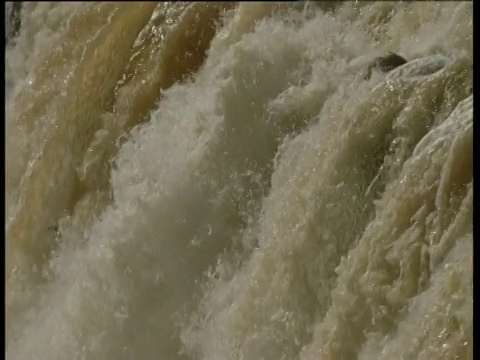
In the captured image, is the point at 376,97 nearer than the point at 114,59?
Yes

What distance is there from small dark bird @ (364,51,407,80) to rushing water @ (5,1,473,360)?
0.08 feet

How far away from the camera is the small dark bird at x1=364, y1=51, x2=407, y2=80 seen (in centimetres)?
169

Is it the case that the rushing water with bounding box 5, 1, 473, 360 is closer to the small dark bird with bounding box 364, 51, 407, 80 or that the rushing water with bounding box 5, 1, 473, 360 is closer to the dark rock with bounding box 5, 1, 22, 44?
the small dark bird with bounding box 364, 51, 407, 80

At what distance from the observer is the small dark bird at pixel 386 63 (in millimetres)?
1692

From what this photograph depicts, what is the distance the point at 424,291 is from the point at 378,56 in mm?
613

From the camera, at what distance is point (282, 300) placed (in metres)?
1.54

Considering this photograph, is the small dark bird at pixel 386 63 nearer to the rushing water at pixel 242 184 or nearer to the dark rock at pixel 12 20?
the rushing water at pixel 242 184

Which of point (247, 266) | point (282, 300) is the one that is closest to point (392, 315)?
point (282, 300)

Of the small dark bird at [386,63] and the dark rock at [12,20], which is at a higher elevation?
the dark rock at [12,20]

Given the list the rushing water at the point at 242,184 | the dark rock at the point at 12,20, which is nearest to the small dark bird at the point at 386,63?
the rushing water at the point at 242,184

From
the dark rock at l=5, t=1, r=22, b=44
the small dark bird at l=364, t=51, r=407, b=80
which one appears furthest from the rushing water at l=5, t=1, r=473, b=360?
the dark rock at l=5, t=1, r=22, b=44

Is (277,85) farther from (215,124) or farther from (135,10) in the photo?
(135,10)

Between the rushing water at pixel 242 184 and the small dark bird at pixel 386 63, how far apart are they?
25mm

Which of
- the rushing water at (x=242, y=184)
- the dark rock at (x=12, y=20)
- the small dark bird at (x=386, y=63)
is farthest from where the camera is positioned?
the dark rock at (x=12, y=20)
